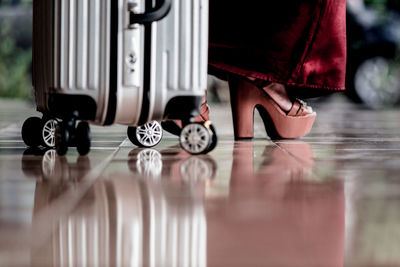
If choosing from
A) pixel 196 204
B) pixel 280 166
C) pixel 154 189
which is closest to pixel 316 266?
pixel 196 204

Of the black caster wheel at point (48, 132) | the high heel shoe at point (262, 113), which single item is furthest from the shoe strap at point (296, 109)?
the black caster wheel at point (48, 132)

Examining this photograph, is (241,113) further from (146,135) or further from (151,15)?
(151,15)

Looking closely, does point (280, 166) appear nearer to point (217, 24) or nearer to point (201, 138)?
point (201, 138)

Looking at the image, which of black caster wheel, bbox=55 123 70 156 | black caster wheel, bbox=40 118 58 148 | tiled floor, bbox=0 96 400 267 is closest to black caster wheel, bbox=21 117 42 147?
black caster wheel, bbox=40 118 58 148

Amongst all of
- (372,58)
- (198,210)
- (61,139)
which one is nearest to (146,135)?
(61,139)

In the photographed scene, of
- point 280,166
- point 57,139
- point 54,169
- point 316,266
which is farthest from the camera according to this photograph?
point 57,139

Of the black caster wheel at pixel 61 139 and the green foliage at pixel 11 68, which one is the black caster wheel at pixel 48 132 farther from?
the green foliage at pixel 11 68

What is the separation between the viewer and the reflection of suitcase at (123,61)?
1.65m

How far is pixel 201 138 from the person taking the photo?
178cm

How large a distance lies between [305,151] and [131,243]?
1.24 m

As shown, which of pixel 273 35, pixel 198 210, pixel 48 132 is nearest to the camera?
pixel 198 210

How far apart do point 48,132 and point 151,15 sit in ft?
1.89

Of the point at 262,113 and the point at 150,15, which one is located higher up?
the point at 150,15

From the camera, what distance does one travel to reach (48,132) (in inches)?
80.1
